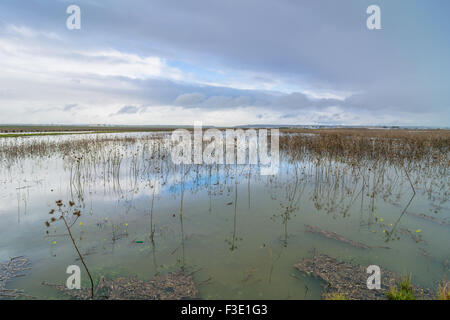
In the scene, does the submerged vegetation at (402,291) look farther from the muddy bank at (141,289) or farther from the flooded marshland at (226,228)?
the muddy bank at (141,289)

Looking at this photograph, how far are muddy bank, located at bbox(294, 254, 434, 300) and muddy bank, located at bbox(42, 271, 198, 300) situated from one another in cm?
218

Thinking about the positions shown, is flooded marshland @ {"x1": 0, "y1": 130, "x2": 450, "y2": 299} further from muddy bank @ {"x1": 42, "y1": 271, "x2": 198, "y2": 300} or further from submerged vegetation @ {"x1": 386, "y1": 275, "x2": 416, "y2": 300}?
submerged vegetation @ {"x1": 386, "y1": 275, "x2": 416, "y2": 300}

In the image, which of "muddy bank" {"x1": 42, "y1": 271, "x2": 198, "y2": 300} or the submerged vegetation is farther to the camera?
"muddy bank" {"x1": 42, "y1": 271, "x2": 198, "y2": 300}

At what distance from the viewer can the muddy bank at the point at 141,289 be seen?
3.47m

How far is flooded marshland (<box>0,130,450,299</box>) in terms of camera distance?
4004 millimetres

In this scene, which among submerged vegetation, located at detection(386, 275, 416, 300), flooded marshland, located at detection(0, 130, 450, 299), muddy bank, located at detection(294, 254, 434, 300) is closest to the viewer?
submerged vegetation, located at detection(386, 275, 416, 300)

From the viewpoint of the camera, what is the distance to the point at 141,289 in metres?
3.61

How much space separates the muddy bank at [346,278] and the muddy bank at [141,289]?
2.18 m

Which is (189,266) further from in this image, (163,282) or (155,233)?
(155,233)

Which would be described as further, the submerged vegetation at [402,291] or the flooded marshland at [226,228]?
the flooded marshland at [226,228]

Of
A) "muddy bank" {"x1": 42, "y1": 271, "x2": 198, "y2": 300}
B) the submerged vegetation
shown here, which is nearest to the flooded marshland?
"muddy bank" {"x1": 42, "y1": 271, "x2": 198, "y2": 300}

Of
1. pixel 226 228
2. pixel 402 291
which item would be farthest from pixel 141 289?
pixel 402 291

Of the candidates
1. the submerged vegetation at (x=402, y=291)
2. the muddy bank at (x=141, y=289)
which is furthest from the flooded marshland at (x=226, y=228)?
the submerged vegetation at (x=402, y=291)
